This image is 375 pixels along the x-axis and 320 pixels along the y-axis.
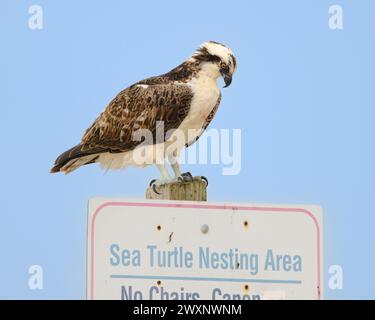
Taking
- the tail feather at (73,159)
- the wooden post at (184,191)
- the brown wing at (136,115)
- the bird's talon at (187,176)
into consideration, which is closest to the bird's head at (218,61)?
the brown wing at (136,115)

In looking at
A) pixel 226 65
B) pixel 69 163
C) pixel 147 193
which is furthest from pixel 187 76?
pixel 147 193

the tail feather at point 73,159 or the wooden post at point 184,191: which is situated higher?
the tail feather at point 73,159

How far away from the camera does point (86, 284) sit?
4.77 metres

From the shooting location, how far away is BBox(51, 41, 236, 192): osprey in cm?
815

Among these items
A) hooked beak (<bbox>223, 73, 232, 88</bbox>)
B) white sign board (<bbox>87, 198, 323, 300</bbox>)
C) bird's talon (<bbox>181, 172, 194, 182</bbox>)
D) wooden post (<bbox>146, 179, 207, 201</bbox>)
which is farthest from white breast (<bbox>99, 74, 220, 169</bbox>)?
white sign board (<bbox>87, 198, 323, 300</bbox>)

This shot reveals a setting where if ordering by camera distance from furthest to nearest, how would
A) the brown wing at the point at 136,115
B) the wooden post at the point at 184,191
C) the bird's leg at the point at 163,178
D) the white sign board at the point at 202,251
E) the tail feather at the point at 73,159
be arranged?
the brown wing at the point at 136,115
the tail feather at the point at 73,159
the bird's leg at the point at 163,178
the wooden post at the point at 184,191
the white sign board at the point at 202,251

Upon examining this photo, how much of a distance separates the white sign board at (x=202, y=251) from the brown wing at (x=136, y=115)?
10.5ft

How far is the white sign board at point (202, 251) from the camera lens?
15.8 ft

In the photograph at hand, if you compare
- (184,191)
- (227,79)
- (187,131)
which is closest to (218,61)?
(227,79)

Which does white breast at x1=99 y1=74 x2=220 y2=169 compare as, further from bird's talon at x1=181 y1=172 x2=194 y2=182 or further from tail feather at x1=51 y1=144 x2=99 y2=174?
bird's talon at x1=181 y1=172 x2=194 y2=182

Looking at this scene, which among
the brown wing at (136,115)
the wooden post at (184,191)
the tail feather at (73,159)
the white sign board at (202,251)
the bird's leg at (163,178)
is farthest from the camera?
the brown wing at (136,115)

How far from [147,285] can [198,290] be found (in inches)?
10.1

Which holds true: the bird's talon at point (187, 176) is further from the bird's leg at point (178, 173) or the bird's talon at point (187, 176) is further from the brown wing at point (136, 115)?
the brown wing at point (136, 115)

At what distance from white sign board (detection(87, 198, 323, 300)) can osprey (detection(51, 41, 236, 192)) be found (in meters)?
3.06
